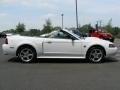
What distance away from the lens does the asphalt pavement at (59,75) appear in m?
8.09

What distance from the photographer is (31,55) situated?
13.0 metres

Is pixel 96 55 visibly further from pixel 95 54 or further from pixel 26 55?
pixel 26 55

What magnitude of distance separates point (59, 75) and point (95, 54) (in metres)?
3.52

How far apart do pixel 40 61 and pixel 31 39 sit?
1.04m

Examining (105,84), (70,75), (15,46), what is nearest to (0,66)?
(15,46)

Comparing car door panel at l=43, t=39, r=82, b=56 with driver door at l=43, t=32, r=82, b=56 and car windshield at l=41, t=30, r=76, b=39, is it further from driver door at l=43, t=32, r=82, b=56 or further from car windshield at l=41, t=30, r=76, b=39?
car windshield at l=41, t=30, r=76, b=39

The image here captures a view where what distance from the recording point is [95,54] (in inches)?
511

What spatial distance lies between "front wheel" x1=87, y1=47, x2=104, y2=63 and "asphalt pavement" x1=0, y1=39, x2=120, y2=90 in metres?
0.28

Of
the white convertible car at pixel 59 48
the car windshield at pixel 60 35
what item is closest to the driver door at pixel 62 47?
the white convertible car at pixel 59 48

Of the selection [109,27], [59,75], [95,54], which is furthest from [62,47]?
[109,27]

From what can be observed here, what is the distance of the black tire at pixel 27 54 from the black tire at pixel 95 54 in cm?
213

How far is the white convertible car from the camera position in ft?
42.3

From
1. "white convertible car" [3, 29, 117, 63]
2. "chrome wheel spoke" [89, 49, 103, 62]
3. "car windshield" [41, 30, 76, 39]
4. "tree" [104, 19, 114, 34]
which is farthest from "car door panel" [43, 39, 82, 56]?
"tree" [104, 19, 114, 34]

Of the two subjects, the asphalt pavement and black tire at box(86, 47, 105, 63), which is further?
black tire at box(86, 47, 105, 63)
